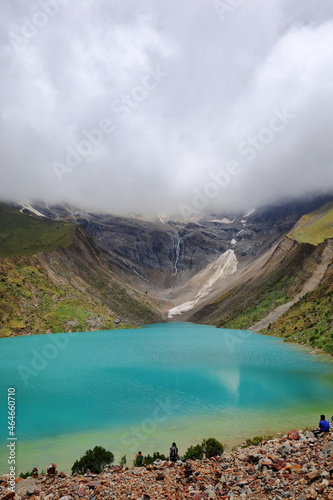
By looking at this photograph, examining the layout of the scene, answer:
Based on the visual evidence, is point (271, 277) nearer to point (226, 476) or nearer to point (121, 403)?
point (121, 403)

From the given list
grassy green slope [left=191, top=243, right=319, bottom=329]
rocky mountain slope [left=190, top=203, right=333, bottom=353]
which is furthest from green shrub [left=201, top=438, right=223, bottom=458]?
grassy green slope [left=191, top=243, right=319, bottom=329]

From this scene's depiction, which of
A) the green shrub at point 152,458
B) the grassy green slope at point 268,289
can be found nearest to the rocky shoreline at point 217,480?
the green shrub at point 152,458

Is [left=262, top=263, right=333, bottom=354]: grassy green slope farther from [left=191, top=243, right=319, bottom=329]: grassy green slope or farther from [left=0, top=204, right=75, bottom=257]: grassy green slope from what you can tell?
[left=0, top=204, right=75, bottom=257]: grassy green slope

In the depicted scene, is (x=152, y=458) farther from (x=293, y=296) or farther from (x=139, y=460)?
(x=293, y=296)

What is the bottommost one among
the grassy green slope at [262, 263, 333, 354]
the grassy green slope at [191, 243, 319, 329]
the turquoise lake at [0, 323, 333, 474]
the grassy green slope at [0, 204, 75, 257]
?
the turquoise lake at [0, 323, 333, 474]

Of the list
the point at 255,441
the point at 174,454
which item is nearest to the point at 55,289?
the point at 255,441

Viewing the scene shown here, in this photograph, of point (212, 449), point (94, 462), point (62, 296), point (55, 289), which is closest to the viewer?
point (94, 462)

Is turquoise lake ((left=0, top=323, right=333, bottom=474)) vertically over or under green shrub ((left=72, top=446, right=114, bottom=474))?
over
